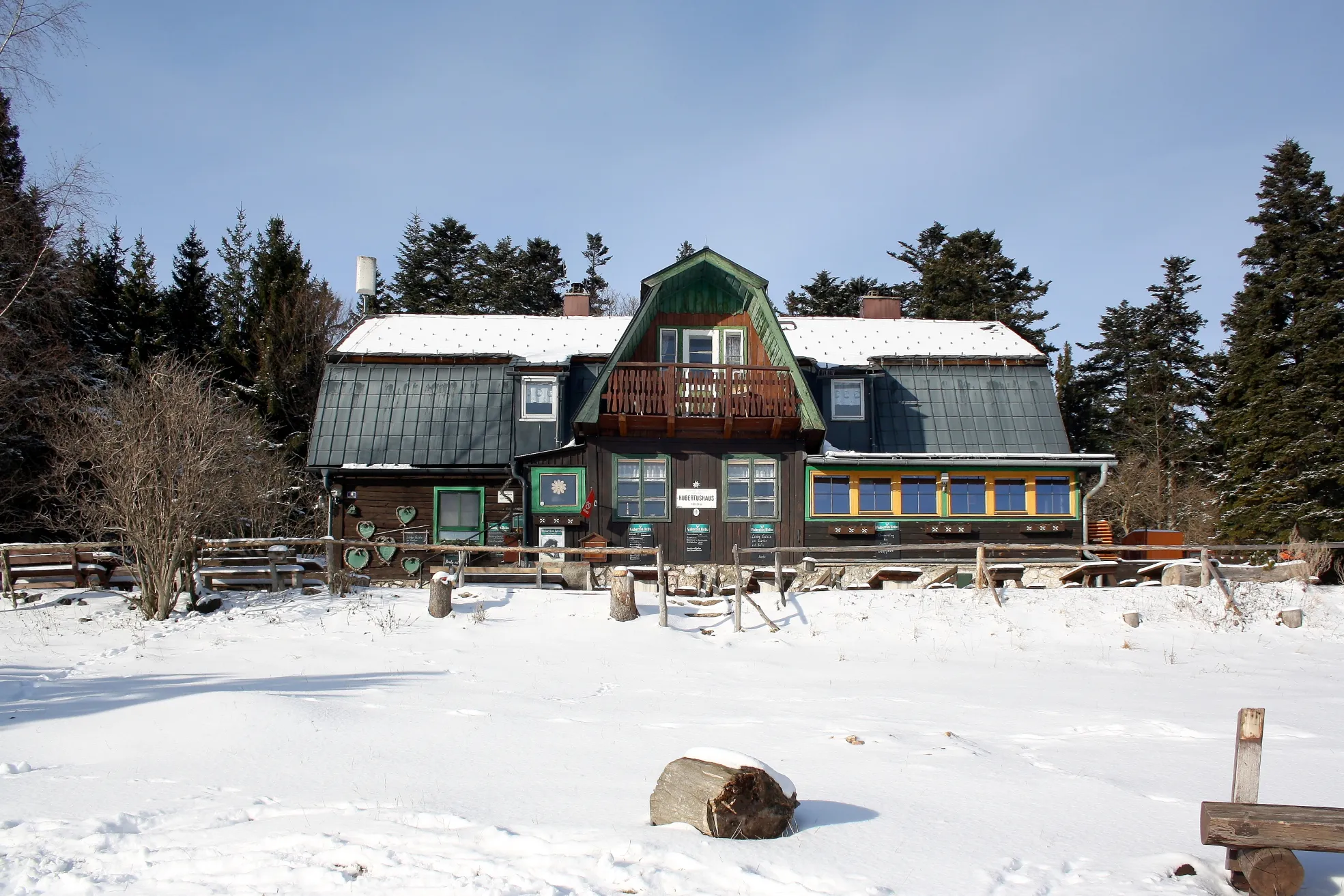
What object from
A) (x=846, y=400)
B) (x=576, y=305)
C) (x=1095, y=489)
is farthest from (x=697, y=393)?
(x=1095, y=489)

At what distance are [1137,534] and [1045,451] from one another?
2.84 m

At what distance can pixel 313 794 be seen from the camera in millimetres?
6844

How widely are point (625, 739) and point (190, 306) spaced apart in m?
34.2

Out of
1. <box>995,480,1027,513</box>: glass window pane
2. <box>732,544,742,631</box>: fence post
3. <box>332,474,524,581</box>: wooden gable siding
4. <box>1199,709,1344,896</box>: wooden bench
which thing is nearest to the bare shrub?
<box>332,474,524,581</box>: wooden gable siding

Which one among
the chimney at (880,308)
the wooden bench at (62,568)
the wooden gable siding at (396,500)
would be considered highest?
the chimney at (880,308)

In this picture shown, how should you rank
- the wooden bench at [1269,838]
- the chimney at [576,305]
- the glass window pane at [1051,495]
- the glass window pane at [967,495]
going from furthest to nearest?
the chimney at [576,305]
the glass window pane at [1051,495]
the glass window pane at [967,495]
the wooden bench at [1269,838]

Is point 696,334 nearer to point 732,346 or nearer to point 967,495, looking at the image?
point 732,346

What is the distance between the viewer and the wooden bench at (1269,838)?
545 centimetres

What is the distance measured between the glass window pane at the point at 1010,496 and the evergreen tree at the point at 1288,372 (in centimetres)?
1303

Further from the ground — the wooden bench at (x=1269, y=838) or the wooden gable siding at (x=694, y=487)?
the wooden gable siding at (x=694, y=487)

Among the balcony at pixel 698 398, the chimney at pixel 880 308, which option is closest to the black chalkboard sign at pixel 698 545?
the balcony at pixel 698 398

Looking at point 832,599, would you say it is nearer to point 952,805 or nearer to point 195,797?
point 952,805

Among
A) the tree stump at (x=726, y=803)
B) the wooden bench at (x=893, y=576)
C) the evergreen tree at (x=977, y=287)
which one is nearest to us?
the tree stump at (x=726, y=803)

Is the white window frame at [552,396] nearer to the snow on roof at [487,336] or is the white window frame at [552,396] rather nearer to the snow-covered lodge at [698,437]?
the snow-covered lodge at [698,437]
